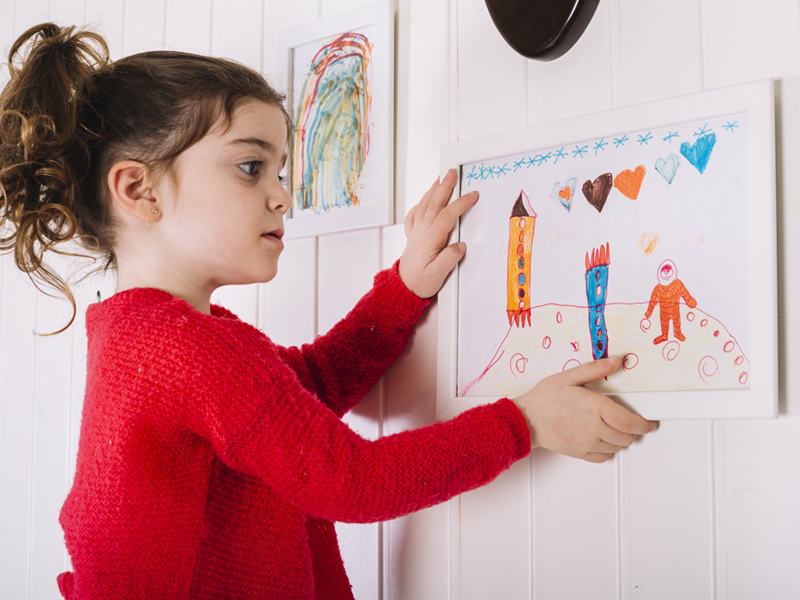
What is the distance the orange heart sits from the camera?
744 millimetres

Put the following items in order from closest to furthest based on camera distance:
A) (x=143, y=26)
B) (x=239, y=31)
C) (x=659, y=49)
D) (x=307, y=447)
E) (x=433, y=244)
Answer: (x=307, y=447) < (x=659, y=49) < (x=433, y=244) < (x=239, y=31) < (x=143, y=26)

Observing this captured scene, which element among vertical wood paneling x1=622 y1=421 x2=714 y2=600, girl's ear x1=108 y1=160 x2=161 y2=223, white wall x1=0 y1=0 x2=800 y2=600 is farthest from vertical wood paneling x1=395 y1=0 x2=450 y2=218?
vertical wood paneling x1=622 y1=421 x2=714 y2=600

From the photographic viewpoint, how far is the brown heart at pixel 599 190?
0.77 meters

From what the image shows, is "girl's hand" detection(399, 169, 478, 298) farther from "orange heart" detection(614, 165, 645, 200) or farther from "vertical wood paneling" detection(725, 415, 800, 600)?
"vertical wood paneling" detection(725, 415, 800, 600)

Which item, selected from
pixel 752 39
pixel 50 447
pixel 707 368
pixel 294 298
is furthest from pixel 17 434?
pixel 752 39

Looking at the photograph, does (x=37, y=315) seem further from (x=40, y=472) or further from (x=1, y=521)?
(x=1, y=521)

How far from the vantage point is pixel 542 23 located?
0.77 meters

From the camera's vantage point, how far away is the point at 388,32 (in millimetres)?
947

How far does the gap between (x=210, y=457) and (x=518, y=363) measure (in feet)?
1.20

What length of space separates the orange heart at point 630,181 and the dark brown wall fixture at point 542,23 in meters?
0.17

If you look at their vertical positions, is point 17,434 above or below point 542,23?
below

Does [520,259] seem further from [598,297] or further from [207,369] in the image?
[207,369]

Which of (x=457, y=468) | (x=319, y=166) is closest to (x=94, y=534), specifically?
(x=457, y=468)

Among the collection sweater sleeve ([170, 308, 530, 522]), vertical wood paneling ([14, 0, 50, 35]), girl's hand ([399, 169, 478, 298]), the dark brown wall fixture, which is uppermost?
vertical wood paneling ([14, 0, 50, 35])
